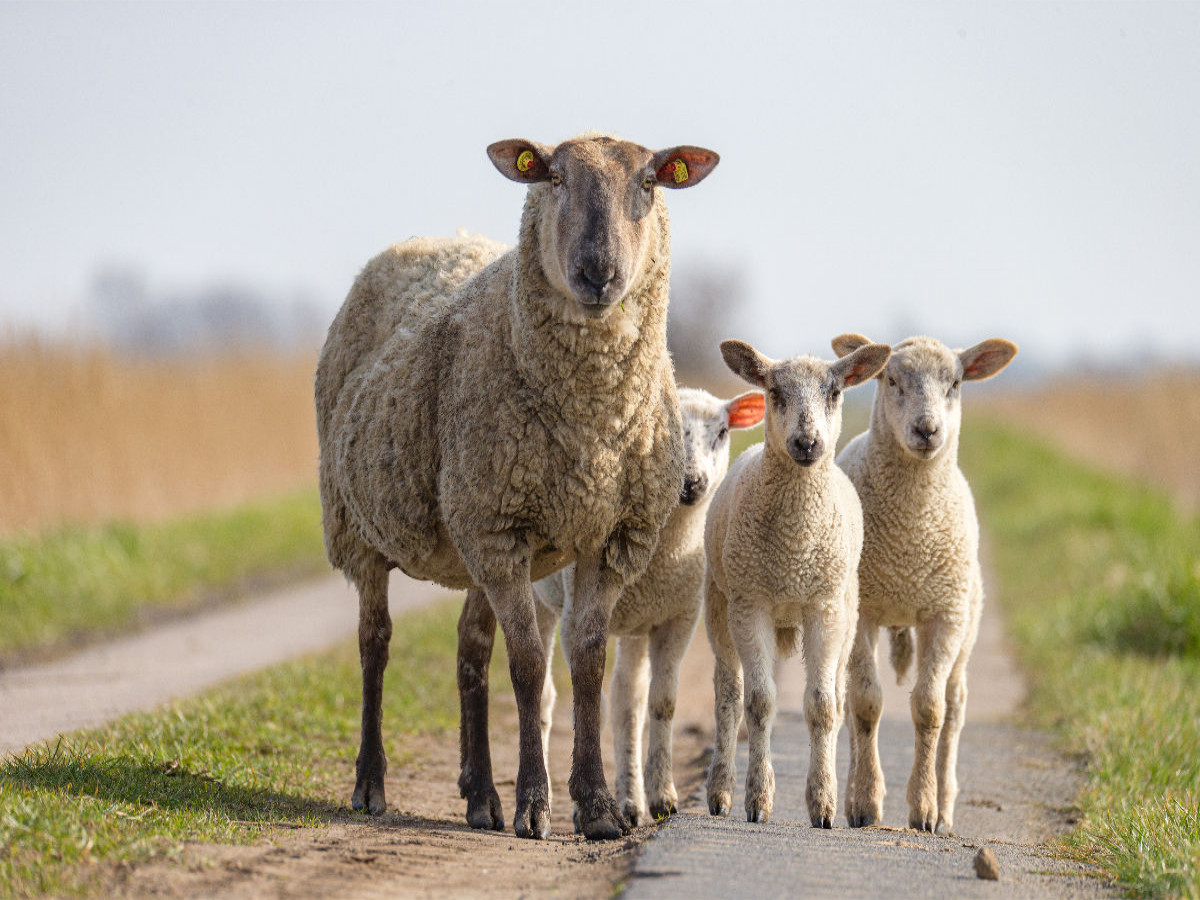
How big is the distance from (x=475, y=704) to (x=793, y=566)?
1633mm

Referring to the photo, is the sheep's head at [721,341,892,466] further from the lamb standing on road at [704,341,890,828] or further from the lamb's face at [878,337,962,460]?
the lamb's face at [878,337,962,460]

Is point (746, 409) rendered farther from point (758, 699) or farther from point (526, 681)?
point (526, 681)

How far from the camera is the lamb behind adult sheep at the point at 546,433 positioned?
5.68 metres

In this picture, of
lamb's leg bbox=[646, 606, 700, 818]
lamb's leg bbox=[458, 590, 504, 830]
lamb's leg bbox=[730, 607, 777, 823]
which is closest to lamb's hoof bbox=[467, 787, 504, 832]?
lamb's leg bbox=[458, 590, 504, 830]

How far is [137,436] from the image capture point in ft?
58.3

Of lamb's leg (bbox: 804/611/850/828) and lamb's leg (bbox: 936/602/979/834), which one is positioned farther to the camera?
lamb's leg (bbox: 936/602/979/834)

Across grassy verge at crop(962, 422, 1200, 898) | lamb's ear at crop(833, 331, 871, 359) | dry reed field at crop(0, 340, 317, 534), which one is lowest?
grassy verge at crop(962, 422, 1200, 898)

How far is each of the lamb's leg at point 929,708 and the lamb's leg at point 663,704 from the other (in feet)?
3.50

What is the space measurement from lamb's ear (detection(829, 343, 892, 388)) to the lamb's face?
44 centimetres

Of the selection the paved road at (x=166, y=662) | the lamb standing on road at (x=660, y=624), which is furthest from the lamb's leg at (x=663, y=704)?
the paved road at (x=166, y=662)

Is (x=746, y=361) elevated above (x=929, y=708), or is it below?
above

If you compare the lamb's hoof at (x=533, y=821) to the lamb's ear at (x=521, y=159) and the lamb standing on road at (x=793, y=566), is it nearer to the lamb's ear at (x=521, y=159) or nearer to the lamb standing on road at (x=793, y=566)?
the lamb standing on road at (x=793, y=566)

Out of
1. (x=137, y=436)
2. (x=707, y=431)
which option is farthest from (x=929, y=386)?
(x=137, y=436)

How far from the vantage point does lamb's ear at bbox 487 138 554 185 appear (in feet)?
19.1
